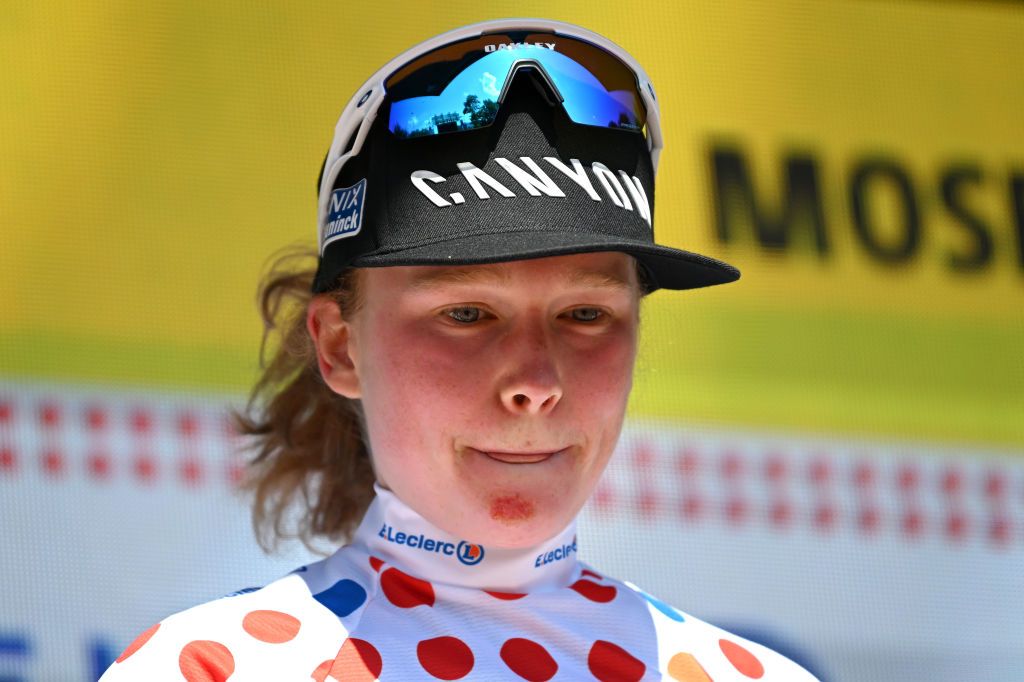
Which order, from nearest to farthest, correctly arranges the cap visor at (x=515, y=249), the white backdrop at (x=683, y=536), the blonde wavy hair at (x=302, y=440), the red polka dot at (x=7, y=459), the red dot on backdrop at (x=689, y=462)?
1. the cap visor at (x=515, y=249)
2. the blonde wavy hair at (x=302, y=440)
3. the white backdrop at (x=683, y=536)
4. the red polka dot at (x=7, y=459)
5. the red dot on backdrop at (x=689, y=462)

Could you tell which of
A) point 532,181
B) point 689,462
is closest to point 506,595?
point 532,181

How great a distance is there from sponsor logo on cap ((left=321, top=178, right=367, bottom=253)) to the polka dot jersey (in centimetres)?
28

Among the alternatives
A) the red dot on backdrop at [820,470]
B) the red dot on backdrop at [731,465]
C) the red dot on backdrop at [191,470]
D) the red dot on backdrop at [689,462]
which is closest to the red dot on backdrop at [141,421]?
the red dot on backdrop at [191,470]

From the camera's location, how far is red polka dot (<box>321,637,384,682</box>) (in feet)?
3.86

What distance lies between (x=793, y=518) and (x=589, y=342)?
1.89m

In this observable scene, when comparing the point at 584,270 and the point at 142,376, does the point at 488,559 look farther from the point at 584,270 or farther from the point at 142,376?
the point at 142,376

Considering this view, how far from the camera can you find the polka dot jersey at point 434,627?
1176 mm

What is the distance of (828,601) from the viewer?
108 inches

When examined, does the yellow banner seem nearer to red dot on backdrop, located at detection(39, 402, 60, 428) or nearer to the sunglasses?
red dot on backdrop, located at detection(39, 402, 60, 428)

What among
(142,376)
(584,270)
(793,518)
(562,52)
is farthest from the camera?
(793,518)

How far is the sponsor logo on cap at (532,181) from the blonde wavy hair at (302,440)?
39cm

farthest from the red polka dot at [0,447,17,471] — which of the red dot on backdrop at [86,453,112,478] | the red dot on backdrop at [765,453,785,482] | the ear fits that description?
the red dot on backdrop at [765,453,785,482]

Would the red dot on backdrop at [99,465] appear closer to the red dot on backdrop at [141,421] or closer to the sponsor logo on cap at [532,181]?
the red dot on backdrop at [141,421]

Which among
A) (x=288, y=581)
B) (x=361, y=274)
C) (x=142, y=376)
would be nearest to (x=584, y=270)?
(x=361, y=274)
